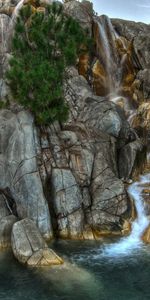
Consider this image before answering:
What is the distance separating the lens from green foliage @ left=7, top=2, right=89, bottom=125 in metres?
32.4

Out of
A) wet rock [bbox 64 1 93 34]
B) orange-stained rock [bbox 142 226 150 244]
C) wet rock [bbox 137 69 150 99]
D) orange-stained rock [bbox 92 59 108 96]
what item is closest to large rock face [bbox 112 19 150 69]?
wet rock [bbox 137 69 150 99]

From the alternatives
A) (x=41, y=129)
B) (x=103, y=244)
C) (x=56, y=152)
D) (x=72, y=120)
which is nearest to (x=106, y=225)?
(x=103, y=244)

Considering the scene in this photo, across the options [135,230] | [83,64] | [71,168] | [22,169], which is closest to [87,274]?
[135,230]

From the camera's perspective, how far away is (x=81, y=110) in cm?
4138

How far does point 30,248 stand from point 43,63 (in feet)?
46.3

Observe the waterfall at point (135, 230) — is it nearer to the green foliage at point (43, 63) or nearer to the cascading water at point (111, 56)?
the green foliage at point (43, 63)

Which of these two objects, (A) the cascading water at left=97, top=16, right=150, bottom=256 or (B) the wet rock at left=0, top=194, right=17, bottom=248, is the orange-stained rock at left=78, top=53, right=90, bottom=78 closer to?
(A) the cascading water at left=97, top=16, right=150, bottom=256

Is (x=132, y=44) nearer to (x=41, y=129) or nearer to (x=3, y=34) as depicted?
(x=3, y=34)

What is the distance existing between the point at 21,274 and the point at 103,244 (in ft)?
22.0

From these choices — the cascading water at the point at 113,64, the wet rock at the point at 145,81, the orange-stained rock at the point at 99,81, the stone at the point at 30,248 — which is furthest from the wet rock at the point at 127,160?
the orange-stained rock at the point at 99,81

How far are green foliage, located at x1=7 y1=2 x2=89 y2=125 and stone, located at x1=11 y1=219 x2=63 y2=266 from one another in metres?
8.99

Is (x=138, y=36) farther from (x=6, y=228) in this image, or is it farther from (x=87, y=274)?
(x=87, y=274)

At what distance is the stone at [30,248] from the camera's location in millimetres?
25953

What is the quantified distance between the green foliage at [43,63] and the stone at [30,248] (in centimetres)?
899
